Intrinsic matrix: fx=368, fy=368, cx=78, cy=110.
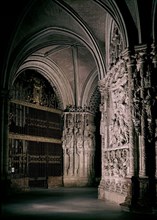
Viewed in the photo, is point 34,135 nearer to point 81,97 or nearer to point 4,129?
point 81,97

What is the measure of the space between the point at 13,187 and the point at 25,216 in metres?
8.82

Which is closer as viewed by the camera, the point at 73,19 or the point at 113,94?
the point at 113,94

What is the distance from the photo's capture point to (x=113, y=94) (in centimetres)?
1317

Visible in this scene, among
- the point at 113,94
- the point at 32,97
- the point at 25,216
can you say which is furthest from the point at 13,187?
the point at 25,216

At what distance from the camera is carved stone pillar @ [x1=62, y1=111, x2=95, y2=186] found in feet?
68.8

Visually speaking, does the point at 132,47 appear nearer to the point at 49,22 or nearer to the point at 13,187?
the point at 49,22

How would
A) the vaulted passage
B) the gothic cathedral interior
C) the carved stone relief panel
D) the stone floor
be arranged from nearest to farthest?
1. the stone floor
2. the gothic cathedral interior
3. the carved stone relief panel
4. the vaulted passage

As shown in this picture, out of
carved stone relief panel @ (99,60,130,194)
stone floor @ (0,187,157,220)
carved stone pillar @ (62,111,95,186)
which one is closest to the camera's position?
stone floor @ (0,187,157,220)

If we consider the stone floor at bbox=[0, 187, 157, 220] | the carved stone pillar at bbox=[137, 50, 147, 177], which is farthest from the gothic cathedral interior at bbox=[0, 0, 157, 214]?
the stone floor at bbox=[0, 187, 157, 220]

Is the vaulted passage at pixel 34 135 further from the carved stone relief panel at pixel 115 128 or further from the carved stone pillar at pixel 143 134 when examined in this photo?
the carved stone pillar at pixel 143 134

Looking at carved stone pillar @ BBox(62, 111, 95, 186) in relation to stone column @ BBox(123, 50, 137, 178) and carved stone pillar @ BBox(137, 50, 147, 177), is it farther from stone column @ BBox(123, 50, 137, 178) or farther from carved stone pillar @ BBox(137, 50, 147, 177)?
carved stone pillar @ BBox(137, 50, 147, 177)

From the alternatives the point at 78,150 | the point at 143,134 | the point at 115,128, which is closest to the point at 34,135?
the point at 78,150

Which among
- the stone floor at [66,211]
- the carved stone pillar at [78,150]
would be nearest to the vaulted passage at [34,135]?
the carved stone pillar at [78,150]

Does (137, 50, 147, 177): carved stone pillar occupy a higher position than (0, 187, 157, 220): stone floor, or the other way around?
(137, 50, 147, 177): carved stone pillar
